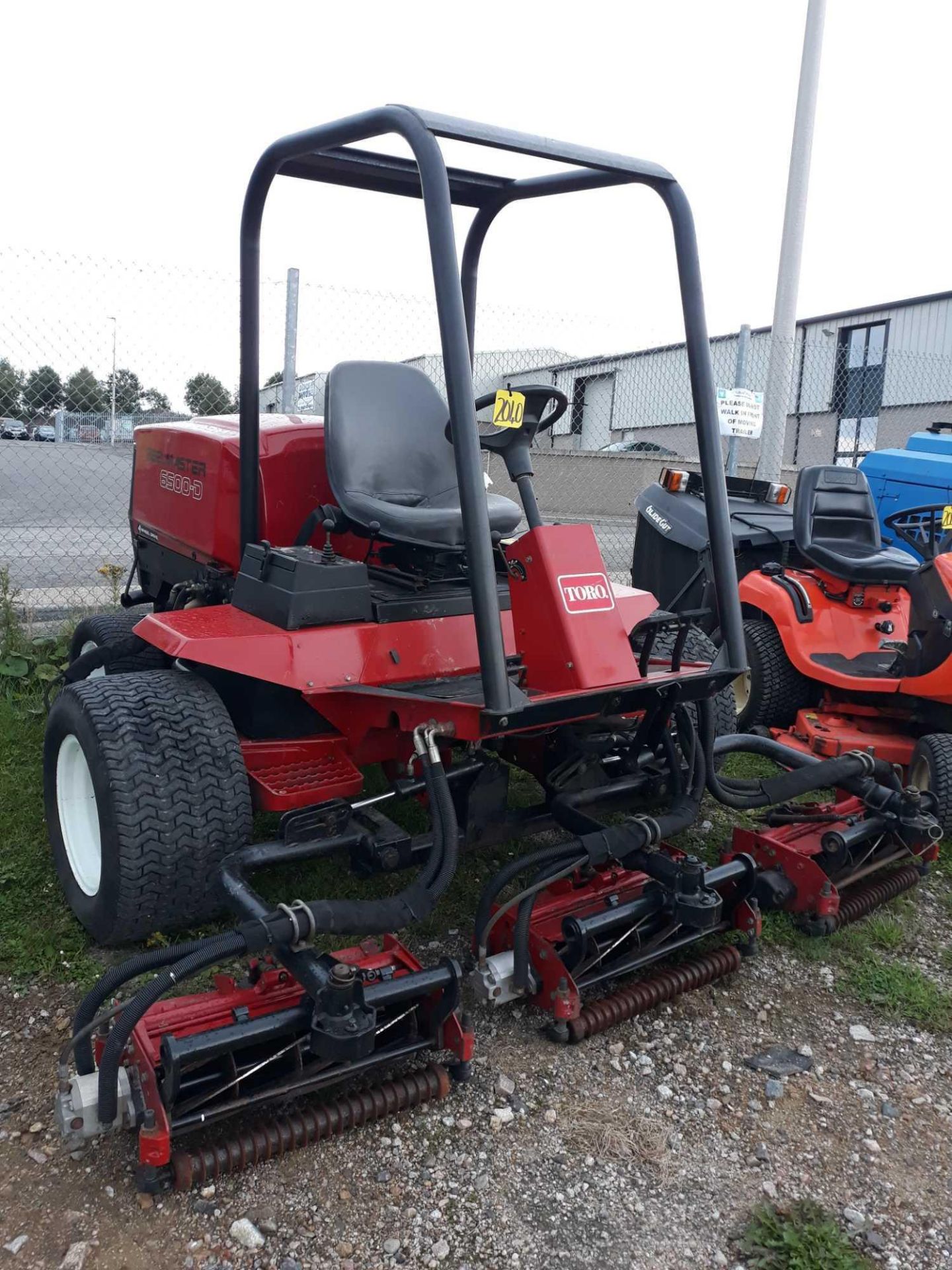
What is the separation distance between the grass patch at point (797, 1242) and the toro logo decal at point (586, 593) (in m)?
1.19

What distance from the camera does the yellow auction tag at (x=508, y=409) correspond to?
2510 millimetres

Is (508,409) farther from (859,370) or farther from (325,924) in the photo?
(859,370)

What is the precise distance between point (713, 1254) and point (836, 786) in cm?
154

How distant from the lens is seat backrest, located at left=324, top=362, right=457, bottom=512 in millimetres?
2936

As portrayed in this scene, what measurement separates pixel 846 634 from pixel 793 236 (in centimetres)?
282

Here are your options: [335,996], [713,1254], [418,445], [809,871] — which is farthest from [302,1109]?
[418,445]

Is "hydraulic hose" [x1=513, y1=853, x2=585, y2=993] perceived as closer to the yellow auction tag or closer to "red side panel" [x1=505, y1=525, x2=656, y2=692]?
"red side panel" [x1=505, y1=525, x2=656, y2=692]

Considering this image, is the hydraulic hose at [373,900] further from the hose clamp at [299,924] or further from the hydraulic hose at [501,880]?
the hydraulic hose at [501,880]

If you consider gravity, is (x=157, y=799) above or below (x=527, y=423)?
below

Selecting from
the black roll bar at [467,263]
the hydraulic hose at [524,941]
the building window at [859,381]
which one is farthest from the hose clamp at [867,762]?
the building window at [859,381]

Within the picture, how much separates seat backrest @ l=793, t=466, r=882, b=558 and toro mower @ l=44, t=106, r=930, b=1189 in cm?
145

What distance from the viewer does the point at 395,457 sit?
307 cm

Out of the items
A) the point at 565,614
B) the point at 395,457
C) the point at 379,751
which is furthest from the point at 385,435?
the point at 565,614

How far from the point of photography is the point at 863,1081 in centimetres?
217
